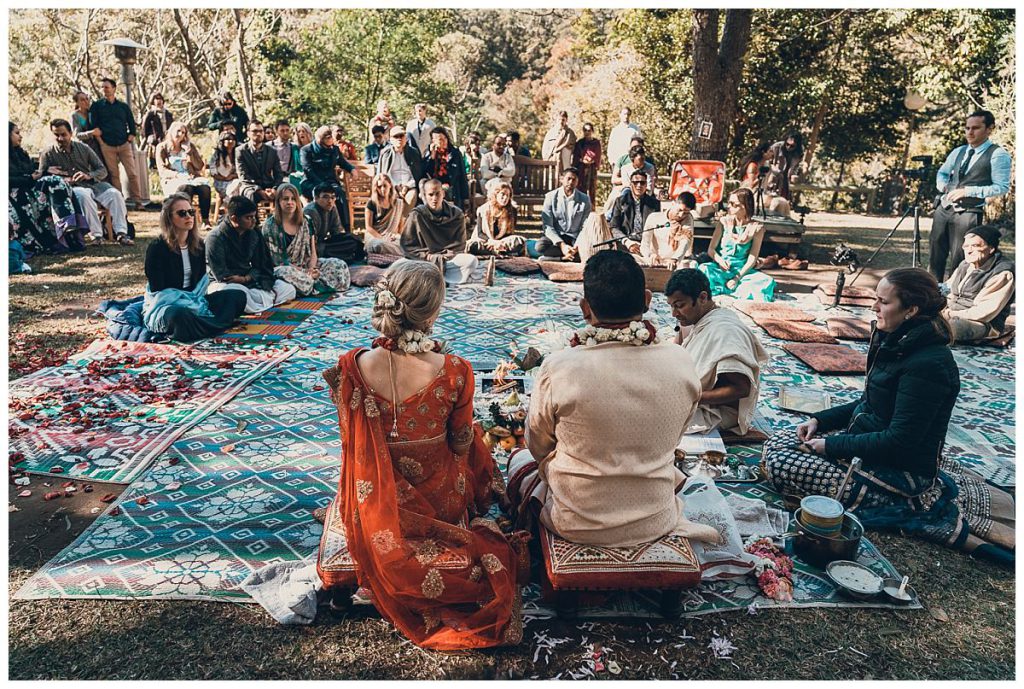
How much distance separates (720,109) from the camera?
12352 millimetres

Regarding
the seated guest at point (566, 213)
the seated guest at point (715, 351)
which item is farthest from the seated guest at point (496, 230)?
the seated guest at point (715, 351)

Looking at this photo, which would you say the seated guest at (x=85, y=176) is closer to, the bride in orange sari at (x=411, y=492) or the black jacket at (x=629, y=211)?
the black jacket at (x=629, y=211)

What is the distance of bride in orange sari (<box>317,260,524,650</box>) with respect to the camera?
2758mm

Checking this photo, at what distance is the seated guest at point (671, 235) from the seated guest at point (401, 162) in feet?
14.0

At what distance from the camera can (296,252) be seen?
8125 mm

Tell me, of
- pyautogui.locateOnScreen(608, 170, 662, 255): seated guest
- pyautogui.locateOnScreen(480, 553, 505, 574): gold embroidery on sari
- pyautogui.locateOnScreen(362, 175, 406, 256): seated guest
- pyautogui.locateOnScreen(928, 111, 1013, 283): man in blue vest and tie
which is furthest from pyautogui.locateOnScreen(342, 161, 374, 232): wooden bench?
pyautogui.locateOnScreen(480, 553, 505, 574): gold embroidery on sari

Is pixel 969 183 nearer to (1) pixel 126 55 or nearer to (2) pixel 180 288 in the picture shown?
(2) pixel 180 288

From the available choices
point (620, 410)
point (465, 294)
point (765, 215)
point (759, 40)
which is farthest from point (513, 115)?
point (620, 410)

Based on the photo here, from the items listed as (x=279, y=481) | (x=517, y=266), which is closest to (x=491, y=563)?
(x=279, y=481)

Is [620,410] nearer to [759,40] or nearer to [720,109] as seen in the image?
[720,109]

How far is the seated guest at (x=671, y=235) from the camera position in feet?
28.0

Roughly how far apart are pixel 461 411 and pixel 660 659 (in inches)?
49.4

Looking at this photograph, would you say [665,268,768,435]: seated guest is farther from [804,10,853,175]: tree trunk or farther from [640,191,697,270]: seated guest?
[804,10,853,175]: tree trunk

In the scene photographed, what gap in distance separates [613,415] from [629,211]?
7.83 m
